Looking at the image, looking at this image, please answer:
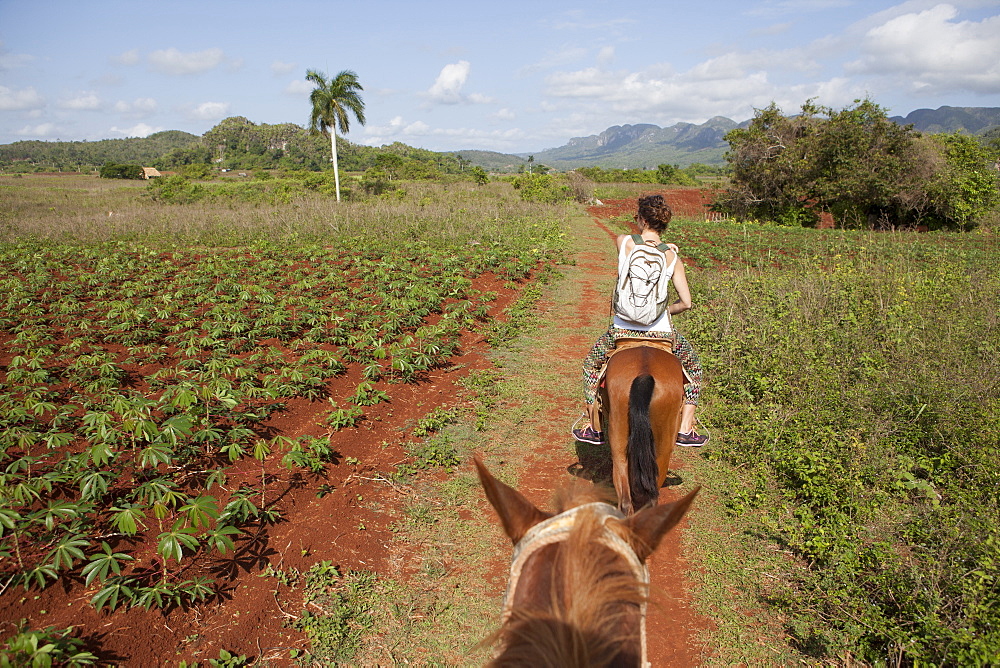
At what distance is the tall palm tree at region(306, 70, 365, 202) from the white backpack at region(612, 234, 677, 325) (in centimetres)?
2944

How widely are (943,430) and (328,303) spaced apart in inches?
318

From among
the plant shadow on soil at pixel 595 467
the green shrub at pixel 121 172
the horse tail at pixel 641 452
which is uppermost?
the green shrub at pixel 121 172

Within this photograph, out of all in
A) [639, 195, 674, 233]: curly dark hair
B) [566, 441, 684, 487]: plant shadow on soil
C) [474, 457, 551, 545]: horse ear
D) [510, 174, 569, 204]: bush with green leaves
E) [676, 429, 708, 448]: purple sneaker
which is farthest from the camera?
[510, 174, 569, 204]: bush with green leaves

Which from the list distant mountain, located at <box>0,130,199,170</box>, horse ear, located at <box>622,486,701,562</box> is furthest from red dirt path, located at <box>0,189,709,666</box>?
distant mountain, located at <box>0,130,199,170</box>

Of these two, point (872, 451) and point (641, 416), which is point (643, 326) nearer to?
point (641, 416)

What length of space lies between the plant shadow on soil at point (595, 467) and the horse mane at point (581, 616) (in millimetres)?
2999

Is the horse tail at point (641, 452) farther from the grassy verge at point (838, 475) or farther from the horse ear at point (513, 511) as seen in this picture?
the horse ear at point (513, 511)

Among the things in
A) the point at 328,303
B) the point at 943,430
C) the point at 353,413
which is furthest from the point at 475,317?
the point at 943,430

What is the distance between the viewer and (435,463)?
14.8 feet

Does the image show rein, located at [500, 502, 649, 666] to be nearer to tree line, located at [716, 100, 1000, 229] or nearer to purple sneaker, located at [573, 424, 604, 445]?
purple sneaker, located at [573, 424, 604, 445]

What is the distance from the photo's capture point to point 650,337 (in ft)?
10.4

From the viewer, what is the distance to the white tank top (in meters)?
3.07

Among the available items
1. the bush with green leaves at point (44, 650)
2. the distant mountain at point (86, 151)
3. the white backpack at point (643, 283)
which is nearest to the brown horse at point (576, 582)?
the white backpack at point (643, 283)

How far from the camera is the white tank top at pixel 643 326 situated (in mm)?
3072
